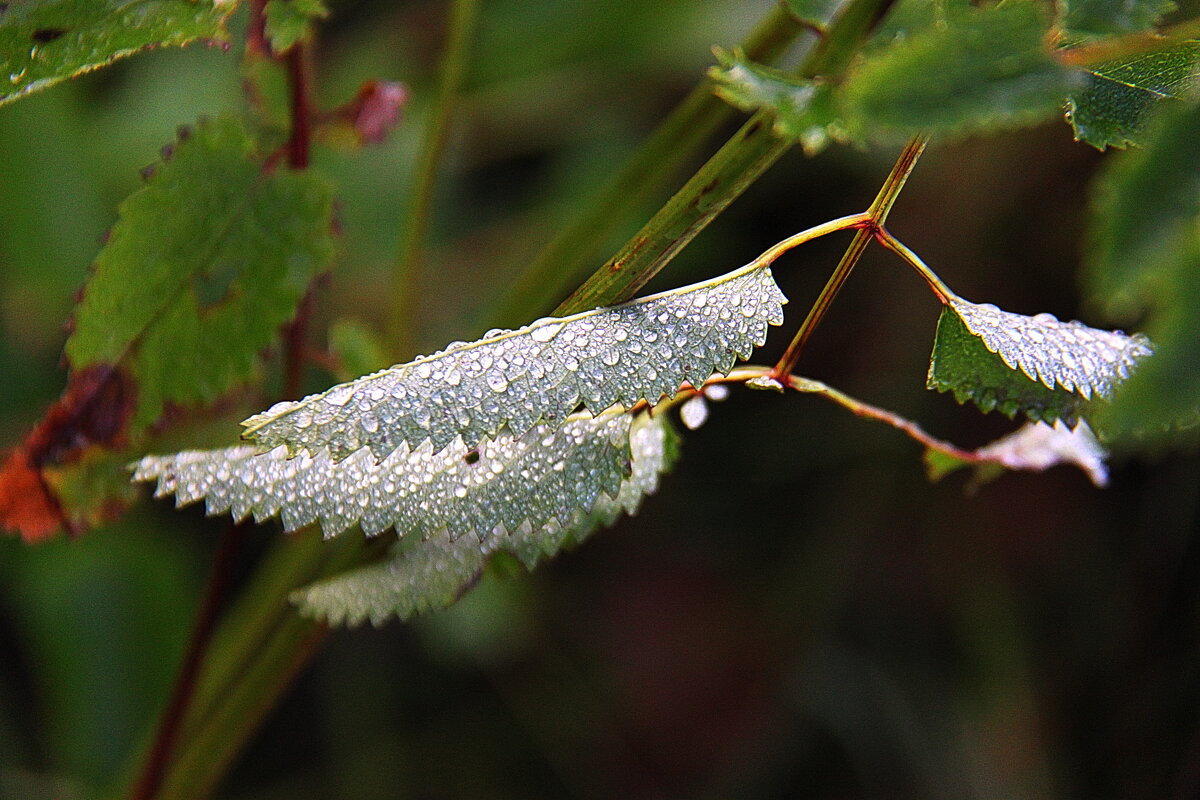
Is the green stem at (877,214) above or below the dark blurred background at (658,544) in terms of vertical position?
above

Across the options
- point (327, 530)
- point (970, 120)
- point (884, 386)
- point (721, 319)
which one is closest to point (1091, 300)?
point (970, 120)

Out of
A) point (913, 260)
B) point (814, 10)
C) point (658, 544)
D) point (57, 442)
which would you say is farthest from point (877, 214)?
point (658, 544)

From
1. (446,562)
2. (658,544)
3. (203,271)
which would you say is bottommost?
(658,544)

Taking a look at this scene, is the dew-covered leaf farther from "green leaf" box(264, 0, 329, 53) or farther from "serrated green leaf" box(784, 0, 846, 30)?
"green leaf" box(264, 0, 329, 53)

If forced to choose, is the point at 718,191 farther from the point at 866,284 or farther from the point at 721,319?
the point at 866,284

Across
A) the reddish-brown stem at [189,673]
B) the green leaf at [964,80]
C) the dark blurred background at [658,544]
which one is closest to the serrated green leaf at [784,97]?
the green leaf at [964,80]

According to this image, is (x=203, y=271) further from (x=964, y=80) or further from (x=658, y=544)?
(x=658, y=544)

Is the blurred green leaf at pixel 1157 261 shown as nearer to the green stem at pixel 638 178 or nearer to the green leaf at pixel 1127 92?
the green leaf at pixel 1127 92
